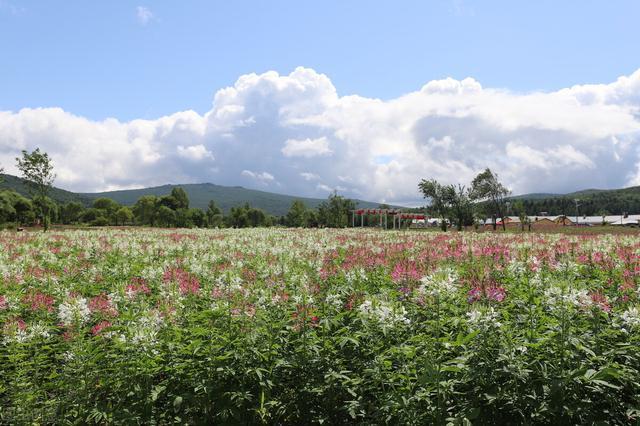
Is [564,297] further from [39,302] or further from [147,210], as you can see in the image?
[147,210]

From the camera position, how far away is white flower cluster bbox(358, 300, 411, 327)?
4.67 metres

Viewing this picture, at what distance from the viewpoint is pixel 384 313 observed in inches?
185

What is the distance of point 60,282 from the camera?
9.83 meters

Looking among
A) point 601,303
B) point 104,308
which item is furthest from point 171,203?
point 601,303

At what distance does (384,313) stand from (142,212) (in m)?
127

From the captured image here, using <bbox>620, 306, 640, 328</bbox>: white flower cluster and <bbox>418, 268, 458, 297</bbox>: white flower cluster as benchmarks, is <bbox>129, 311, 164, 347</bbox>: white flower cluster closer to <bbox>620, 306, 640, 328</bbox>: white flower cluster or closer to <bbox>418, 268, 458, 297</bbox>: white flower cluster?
<bbox>418, 268, 458, 297</bbox>: white flower cluster

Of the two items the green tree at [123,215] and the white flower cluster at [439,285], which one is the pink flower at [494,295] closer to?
the white flower cluster at [439,285]

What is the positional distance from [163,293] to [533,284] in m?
6.11

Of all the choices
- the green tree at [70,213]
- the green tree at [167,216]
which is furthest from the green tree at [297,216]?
the green tree at [70,213]

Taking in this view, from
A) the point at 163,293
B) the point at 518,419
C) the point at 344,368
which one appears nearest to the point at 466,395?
the point at 518,419

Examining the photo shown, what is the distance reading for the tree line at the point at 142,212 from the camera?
44.1m

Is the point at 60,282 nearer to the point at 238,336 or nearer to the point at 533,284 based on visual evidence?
the point at 238,336

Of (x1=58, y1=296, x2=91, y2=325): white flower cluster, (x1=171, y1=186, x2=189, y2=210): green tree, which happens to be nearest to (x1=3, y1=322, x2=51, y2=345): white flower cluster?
(x1=58, y1=296, x2=91, y2=325): white flower cluster

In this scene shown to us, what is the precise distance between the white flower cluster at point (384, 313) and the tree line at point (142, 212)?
44.2 metres
